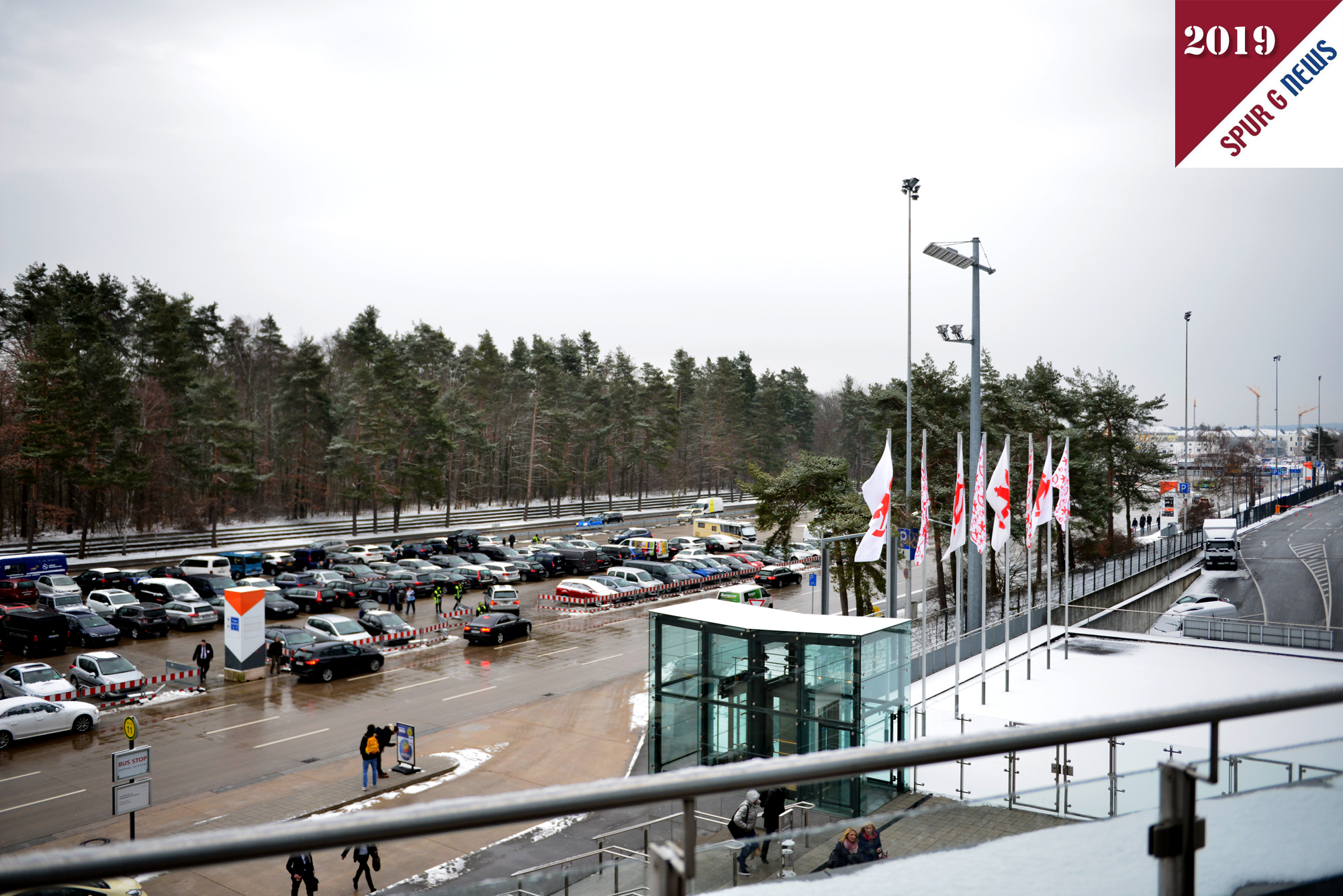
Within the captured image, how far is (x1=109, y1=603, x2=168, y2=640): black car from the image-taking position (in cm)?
3266

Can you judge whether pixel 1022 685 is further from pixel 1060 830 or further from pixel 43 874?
pixel 43 874

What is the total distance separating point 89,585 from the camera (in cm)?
4031

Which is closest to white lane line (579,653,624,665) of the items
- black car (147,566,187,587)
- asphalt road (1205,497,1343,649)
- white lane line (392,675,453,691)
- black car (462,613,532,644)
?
black car (462,613,532,644)

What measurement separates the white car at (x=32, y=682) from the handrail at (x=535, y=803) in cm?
2679

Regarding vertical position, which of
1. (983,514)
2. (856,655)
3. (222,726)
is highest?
(983,514)

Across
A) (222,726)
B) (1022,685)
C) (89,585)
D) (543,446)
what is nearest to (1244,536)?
(1022,685)

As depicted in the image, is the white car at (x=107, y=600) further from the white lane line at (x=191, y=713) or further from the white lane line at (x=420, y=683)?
the white lane line at (x=420, y=683)

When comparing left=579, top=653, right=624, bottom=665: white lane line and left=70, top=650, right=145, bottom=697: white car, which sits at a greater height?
left=70, top=650, right=145, bottom=697: white car

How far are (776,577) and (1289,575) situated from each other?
25.8 m

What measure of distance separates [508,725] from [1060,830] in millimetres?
21621

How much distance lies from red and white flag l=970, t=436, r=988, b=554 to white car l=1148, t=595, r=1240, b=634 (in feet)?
39.0

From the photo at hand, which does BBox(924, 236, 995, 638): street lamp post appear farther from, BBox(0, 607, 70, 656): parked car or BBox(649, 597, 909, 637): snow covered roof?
BBox(0, 607, 70, 656): parked car

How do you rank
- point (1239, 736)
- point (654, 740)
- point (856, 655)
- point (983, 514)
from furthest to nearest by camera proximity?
point (983, 514) < point (654, 740) < point (856, 655) < point (1239, 736)

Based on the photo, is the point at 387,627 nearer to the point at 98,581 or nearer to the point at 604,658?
the point at 604,658
